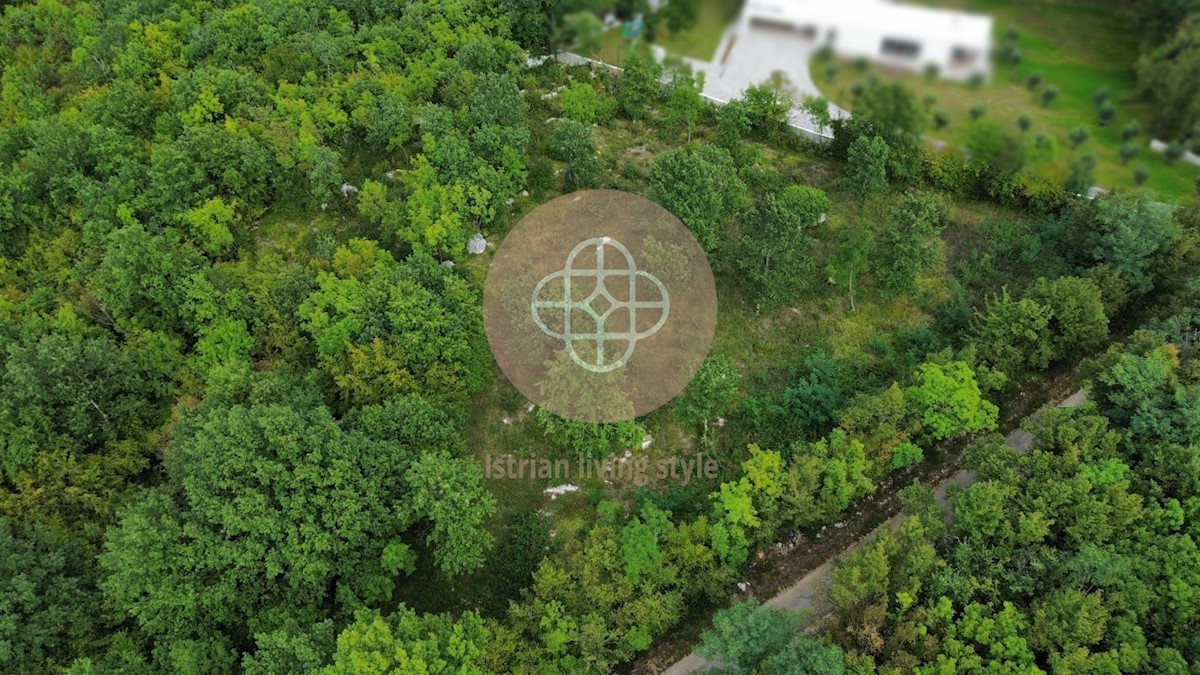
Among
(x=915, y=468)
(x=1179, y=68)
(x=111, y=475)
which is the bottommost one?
(x=111, y=475)

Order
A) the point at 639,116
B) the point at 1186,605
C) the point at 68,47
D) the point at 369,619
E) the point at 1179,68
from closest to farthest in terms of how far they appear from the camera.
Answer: the point at 1179,68 → the point at 1186,605 → the point at 369,619 → the point at 639,116 → the point at 68,47

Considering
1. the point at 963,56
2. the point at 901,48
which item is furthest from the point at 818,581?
the point at 901,48

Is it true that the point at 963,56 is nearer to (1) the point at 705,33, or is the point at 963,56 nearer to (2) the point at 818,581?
(1) the point at 705,33

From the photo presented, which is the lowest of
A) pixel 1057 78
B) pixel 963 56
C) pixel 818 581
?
pixel 818 581

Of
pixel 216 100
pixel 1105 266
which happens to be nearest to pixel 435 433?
pixel 216 100

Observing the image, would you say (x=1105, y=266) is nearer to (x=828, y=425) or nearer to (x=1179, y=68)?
(x=828, y=425)

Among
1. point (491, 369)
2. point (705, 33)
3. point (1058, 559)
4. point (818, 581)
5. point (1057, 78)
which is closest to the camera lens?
point (1057, 78)

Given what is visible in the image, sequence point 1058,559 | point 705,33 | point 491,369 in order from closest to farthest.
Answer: point 705,33 → point 1058,559 → point 491,369

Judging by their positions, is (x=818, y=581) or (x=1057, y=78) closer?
(x=1057, y=78)
